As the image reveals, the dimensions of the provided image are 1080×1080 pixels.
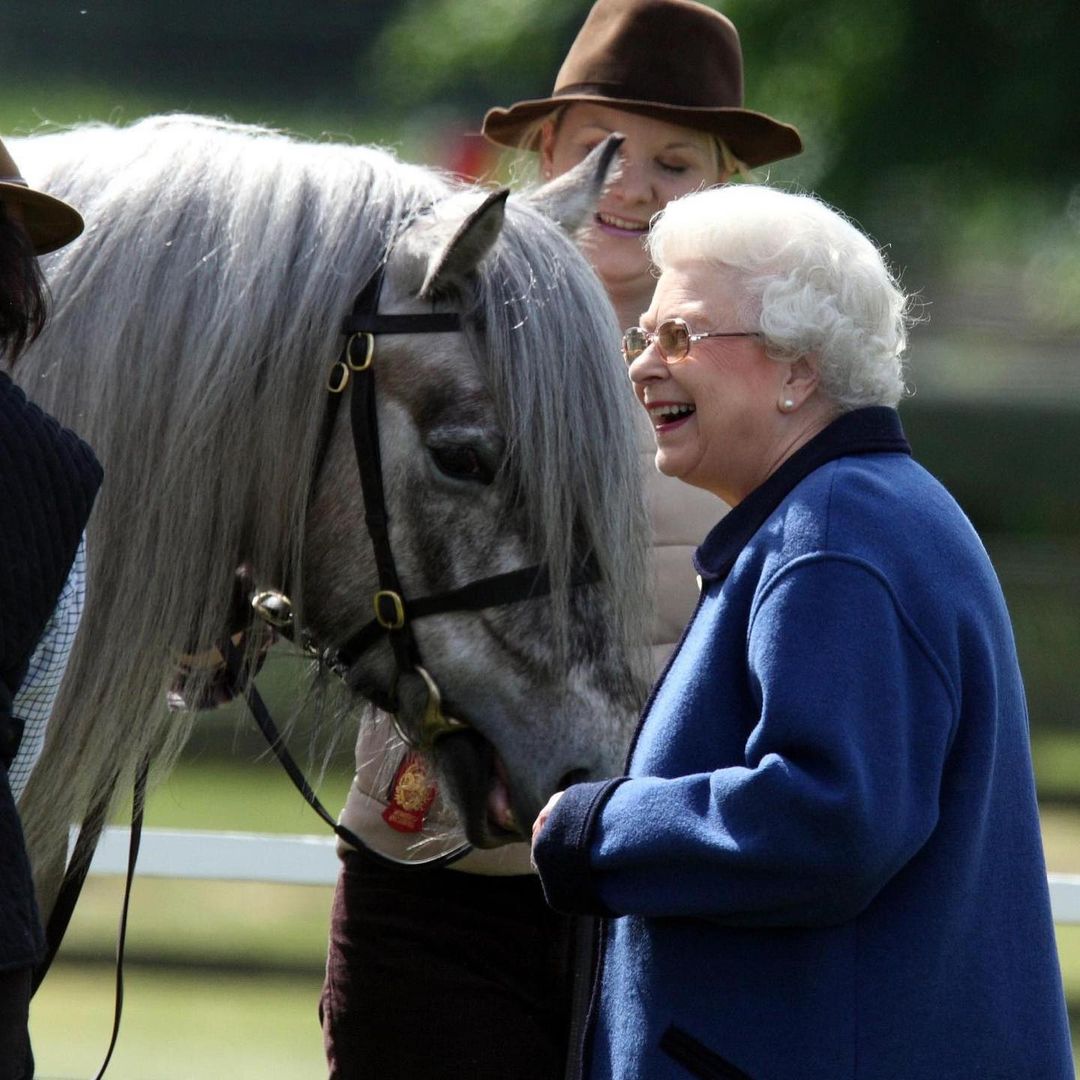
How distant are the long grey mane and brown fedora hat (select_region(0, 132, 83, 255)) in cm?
26

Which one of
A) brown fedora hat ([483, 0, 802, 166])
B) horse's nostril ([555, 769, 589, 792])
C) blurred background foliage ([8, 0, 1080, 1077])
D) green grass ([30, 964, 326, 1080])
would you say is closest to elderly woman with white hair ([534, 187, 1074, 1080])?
horse's nostril ([555, 769, 589, 792])

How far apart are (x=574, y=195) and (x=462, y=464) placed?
48 cm

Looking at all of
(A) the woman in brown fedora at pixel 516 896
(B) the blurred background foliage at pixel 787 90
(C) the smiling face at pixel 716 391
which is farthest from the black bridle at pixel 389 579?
(B) the blurred background foliage at pixel 787 90

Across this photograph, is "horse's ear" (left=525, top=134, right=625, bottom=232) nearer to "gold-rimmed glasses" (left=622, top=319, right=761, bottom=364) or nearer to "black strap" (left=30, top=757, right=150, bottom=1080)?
"gold-rimmed glasses" (left=622, top=319, right=761, bottom=364)

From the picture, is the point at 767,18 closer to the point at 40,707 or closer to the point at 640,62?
the point at 640,62

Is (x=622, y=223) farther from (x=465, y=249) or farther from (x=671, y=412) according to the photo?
(x=671, y=412)

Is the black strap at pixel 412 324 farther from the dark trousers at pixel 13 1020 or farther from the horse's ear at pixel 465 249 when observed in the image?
the dark trousers at pixel 13 1020

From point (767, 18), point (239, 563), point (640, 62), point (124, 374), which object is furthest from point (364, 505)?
point (767, 18)

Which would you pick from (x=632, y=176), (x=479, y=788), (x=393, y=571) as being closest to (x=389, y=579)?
(x=393, y=571)

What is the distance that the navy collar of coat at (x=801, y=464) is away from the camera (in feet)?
5.24

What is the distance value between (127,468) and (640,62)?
3.47 feet

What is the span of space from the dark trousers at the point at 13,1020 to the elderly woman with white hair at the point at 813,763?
49 centimetres

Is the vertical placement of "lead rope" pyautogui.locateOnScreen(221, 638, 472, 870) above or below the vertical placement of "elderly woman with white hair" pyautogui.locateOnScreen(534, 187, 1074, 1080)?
below

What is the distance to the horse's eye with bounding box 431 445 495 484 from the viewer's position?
1.97 metres
